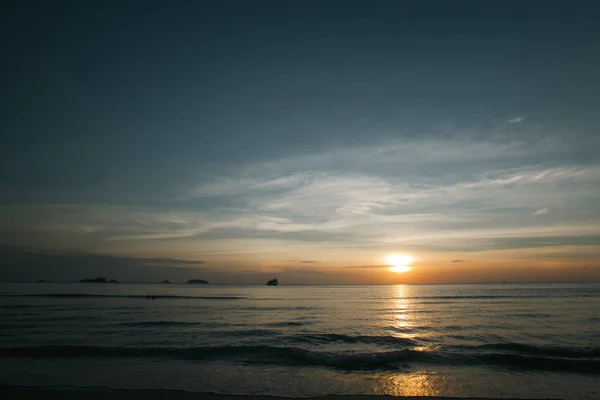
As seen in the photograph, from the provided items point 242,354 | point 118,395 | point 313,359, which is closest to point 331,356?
point 313,359

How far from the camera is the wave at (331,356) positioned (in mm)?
16422

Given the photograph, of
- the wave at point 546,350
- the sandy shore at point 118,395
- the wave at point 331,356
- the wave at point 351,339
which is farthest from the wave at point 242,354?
the wave at point 546,350

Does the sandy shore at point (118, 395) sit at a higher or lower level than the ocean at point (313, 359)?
higher

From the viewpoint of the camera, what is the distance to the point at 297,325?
3062 centimetres

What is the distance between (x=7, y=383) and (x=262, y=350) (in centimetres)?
1132

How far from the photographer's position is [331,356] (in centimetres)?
1794

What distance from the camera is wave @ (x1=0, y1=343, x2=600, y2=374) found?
53.9 feet

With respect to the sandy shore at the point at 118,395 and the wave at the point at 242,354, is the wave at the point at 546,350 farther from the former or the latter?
the sandy shore at the point at 118,395

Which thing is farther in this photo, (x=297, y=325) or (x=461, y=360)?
(x=297, y=325)

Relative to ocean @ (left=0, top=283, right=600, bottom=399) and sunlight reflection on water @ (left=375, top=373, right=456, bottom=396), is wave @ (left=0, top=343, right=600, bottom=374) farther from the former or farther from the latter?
sunlight reflection on water @ (left=375, top=373, right=456, bottom=396)

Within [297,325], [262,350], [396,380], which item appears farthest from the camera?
[297,325]

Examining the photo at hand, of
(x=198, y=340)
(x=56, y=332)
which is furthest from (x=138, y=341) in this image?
(x=56, y=332)

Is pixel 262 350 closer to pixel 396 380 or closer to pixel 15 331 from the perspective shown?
pixel 396 380

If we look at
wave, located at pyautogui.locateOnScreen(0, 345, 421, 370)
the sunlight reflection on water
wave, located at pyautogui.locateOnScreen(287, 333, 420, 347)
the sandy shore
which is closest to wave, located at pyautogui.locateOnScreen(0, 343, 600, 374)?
wave, located at pyautogui.locateOnScreen(0, 345, 421, 370)
